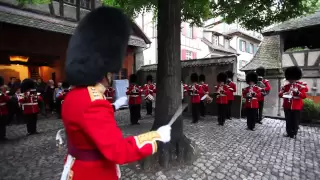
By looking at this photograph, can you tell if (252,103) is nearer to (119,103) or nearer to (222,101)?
(222,101)

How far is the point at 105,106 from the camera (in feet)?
4.81

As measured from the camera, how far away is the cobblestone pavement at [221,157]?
3.81 metres

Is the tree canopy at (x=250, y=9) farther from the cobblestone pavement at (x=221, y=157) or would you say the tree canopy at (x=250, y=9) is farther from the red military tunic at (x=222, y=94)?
the cobblestone pavement at (x=221, y=157)

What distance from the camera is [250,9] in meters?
6.24

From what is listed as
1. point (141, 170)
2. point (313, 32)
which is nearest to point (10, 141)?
point (141, 170)

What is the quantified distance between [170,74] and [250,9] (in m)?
3.52

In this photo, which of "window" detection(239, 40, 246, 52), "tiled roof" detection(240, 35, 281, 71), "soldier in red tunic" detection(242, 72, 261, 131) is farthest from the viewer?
"window" detection(239, 40, 246, 52)

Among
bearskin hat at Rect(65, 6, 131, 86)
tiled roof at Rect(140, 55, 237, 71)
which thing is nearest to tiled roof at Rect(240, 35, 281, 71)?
tiled roof at Rect(140, 55, 237, 71)

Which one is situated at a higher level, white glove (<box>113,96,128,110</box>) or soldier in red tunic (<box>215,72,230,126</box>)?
white glove (<box>113,96,128,110</box>)

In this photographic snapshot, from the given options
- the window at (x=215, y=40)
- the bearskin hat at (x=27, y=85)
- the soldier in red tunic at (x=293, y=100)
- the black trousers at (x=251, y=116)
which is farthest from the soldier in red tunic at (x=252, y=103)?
the window at (x=215, y=40)

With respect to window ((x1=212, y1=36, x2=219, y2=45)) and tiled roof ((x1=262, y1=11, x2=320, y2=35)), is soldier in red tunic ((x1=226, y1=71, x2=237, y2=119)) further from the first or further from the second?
window ((x1=212, y1=36, x2=219, y2=45))

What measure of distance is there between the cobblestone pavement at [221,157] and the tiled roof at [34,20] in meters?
4.26

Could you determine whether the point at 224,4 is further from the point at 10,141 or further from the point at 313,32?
the point at 313,32

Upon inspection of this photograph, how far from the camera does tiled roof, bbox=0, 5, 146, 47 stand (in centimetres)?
836
